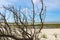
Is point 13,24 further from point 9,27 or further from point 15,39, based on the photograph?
point 15,39

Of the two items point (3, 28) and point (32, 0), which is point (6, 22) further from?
point (32, 0)

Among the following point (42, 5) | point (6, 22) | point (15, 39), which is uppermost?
point (42, 5)

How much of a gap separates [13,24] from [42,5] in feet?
5.10

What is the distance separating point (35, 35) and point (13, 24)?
106 cm

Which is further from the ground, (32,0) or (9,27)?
(32,0)

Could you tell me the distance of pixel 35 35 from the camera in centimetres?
894

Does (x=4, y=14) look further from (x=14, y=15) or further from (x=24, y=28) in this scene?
(x=24, y=28)

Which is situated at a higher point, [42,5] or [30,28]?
[42,5]

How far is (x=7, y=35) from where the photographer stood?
28.4ft

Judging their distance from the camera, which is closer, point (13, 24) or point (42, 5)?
point (42, 5)

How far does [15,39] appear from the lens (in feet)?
28.1

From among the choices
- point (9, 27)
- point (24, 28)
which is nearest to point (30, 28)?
point (24, 28)

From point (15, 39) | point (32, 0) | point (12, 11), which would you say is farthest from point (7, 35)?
point (32, 0)

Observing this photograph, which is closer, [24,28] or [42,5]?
[42,5]
